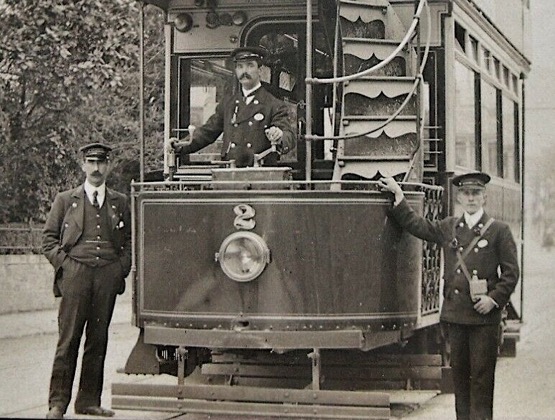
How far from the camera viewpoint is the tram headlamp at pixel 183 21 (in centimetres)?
816

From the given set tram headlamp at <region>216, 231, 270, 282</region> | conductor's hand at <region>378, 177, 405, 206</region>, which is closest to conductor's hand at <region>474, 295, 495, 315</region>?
conductor's hand at <region>378, 177, 405, 206</region>

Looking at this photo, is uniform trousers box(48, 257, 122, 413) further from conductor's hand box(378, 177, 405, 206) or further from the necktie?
conductor's hand box(378, 177, 405, 206)

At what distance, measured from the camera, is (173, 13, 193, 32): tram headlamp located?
26.8ft

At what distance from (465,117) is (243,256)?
8.24ft

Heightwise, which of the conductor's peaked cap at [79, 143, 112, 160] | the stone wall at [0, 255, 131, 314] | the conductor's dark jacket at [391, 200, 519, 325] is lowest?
the stone wall at [0, 255, 131, 314]

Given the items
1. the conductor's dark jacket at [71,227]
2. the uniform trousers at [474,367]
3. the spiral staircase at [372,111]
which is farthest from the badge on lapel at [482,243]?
the conductor's dark jacket at [71,227]

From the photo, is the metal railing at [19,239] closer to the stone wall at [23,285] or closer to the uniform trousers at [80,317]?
the stone wall at [23,285]

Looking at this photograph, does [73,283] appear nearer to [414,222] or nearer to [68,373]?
[68,373]

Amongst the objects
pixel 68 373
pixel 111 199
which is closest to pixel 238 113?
pixel 111 199

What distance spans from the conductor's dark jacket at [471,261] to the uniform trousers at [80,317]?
5.98 feet

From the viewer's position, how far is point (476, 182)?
6.51 metres

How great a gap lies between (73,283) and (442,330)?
270 cm

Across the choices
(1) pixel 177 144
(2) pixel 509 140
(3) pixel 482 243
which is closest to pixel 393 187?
(3) pixel 482 243

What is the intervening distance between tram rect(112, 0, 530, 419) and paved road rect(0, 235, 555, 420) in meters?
0.45
